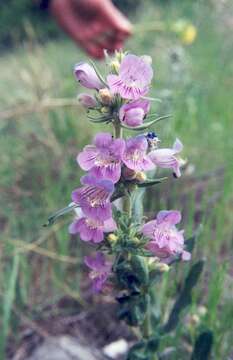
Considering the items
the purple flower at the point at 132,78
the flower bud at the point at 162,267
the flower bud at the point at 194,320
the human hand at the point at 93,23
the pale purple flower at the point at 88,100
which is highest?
the human hand at the point at 93,23

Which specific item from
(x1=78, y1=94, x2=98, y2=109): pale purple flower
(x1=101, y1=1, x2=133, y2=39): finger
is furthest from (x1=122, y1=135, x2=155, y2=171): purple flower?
(x1=101, y1=1, x2=133, y2=39): finger

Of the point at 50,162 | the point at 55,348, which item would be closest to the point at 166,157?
the point at 55,348

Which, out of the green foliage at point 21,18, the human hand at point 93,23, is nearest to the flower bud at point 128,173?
the human hand at point 93,23

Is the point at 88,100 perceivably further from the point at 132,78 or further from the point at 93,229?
the point at 93,229

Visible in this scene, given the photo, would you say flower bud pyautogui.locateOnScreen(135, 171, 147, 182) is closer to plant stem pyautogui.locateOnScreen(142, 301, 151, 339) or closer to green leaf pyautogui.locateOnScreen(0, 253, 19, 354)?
plant stem pyautogui.locateOnScreen(142, 301, 151, 339)

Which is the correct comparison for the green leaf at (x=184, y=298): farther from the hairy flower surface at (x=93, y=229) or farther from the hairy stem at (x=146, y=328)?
the hairy flower surface at (x=93, y=229)

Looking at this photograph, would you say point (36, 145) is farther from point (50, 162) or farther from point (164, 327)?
point (164, 327)

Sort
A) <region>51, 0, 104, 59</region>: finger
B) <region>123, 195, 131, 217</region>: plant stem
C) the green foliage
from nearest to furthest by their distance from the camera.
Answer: <region>123, 195, 131, 217</region>: plant stem, <region>51, 0, 104, 59</region>: finger, the green foliage
